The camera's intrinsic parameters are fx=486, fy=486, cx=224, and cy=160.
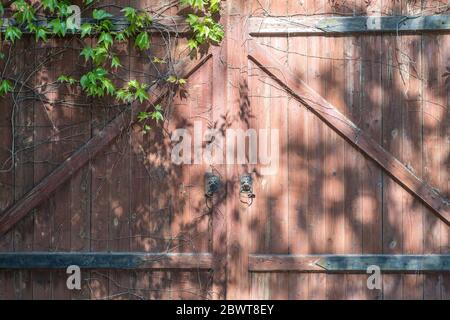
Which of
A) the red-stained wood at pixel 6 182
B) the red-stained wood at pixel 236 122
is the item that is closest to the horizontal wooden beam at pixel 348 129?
the red-stained wood at pixel 236 122

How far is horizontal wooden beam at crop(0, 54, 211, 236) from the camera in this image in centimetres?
377

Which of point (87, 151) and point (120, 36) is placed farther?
point (87, 151)

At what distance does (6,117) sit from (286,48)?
7.42 feet

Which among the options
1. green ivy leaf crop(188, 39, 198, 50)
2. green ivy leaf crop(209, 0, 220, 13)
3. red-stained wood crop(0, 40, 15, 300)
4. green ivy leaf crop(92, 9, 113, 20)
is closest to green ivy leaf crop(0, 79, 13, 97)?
red-stained wood crop(0, 40, 15, 300)

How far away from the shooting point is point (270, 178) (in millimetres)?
3768

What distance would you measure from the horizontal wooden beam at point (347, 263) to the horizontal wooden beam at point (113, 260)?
17.9 inches

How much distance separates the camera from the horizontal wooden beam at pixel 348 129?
368cm

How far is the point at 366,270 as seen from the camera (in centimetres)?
372

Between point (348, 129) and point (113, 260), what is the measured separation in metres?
2.07

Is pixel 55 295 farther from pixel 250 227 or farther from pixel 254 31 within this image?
pixel 254 31

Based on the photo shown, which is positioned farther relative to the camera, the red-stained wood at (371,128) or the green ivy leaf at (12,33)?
the red-stained wood at (371,128)

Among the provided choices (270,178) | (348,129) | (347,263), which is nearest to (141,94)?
(270,178)

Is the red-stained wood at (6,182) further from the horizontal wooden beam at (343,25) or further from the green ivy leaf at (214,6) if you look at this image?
the horizontal wooden beam at (343,25)

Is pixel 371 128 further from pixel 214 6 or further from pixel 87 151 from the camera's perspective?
pixel 87 151
